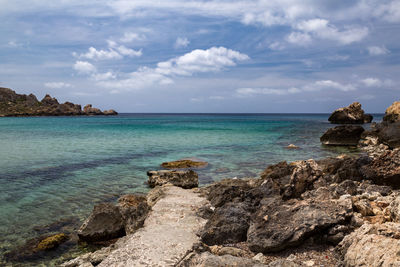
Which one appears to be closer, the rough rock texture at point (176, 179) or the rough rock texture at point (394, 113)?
the rough rock texture at point (176, 179)

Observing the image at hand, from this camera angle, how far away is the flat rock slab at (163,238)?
707 centimetres

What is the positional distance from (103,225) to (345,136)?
1458 inches

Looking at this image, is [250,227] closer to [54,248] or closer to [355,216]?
[355,216]

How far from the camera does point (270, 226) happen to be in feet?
22.7

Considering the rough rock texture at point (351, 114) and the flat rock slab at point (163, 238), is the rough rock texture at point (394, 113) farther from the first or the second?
the flat rock slab at point (163, 238)

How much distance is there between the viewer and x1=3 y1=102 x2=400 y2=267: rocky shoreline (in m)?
5.35

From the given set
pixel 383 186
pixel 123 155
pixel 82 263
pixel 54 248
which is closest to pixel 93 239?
pixel 54 248

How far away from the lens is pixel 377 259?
176 inches

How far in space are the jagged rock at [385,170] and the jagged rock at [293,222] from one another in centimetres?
505

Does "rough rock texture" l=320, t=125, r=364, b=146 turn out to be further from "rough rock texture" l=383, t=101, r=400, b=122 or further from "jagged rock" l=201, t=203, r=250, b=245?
"jagged rock" l=201, t=203, r=250, b=245

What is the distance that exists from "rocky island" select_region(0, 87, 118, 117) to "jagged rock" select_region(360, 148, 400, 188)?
189985 millimetres

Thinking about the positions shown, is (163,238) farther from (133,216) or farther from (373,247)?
(373,247)

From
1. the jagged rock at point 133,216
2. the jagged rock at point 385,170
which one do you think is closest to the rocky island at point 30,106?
the jagged rock at point 133,216

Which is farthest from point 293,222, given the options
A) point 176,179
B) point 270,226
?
point 176,179
